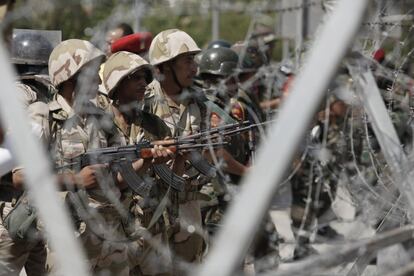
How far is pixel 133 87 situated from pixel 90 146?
0.44 meters

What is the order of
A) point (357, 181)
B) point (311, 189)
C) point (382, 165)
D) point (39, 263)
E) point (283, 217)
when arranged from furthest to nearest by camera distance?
point (283, 217)
point (311, 189)
point (357, 181)
point (39, 263)
point (382, 165)

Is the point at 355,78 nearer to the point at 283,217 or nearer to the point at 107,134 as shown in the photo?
the point at 107,134

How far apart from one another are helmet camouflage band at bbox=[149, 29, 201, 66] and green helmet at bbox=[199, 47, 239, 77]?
1625 millimetres

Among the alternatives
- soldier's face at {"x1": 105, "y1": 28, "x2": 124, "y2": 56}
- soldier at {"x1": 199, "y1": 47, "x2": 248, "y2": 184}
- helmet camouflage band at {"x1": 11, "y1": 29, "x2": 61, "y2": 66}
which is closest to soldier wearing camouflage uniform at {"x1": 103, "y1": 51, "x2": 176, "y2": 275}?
soldier at {"x1": 199, "y1": 47, "x2": 248, "y2": 184}

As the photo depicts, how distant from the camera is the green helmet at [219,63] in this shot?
751 centimetres

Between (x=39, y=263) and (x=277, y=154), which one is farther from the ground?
(x=277, y=154)

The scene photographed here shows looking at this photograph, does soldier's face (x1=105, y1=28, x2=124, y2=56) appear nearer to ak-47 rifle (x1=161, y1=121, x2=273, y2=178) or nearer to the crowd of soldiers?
the crowd of soldiers

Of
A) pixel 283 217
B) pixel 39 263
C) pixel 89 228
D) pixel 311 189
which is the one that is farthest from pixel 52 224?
pixel 283 217

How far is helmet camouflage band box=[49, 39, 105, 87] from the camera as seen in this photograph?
5008 millimetres

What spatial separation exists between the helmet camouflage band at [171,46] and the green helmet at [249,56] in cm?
209

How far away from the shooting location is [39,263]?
17.9 feet

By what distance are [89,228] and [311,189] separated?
12.3ft

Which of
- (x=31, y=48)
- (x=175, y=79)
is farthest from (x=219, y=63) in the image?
(x=31, y=48)

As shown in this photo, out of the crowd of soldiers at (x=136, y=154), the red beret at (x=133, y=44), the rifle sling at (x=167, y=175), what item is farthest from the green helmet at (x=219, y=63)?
the rifle sling at (x=167, y=175)
